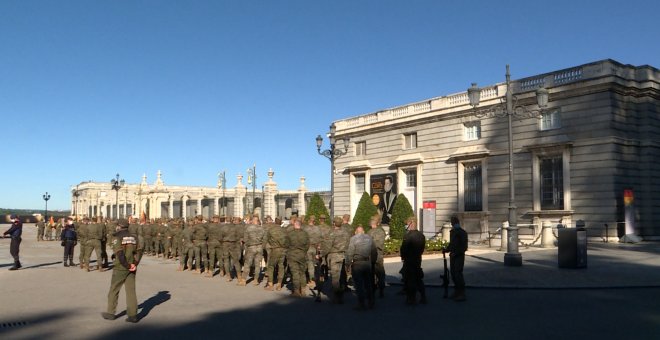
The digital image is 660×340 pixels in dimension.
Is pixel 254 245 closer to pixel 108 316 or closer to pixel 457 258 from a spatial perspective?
pixel 108 316

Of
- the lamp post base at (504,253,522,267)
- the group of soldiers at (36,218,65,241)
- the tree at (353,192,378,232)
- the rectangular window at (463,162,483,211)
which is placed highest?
the rectangular window at (463,162,483,211)

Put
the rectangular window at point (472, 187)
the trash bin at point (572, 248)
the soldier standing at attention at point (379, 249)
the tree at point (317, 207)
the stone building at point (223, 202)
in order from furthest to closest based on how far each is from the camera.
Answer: the stone building at point (223, 202) → the tree at point (317, 207) → the rectangular window at point (472, 187) → the trash bin at point (572, 248) → the soldier standing at attention at point (379, 249)

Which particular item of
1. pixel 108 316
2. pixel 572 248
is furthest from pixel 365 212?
pixel 108 316

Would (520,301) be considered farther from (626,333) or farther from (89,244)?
(89,244)

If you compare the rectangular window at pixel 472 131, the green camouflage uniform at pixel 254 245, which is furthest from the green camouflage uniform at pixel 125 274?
the rectangular window at pixel 472 131

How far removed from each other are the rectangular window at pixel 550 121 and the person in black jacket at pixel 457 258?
789 inches

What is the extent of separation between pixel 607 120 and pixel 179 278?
21.6 metres

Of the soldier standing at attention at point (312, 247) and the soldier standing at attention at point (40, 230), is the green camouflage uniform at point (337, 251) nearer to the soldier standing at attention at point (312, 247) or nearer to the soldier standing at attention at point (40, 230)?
the soldier standing at attention at point (312, 247)

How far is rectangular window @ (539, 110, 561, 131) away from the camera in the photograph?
2970 cm

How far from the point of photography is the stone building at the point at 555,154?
2753 centimetres

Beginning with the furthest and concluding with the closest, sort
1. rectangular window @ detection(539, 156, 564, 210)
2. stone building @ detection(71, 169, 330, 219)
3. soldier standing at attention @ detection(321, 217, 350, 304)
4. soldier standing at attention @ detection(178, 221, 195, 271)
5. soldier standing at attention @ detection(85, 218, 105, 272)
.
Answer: stone building @ detection(71, 169, 330, 219)
rectangular window @ detection(539, 156, 564, 210)
soldier standing at attention @ detection(85, 218, 105, 272)
soldier standing at attention @ detection(178, 221, 195, 271)
soldier standing at attention @ detection(321, 217, 350, 304)

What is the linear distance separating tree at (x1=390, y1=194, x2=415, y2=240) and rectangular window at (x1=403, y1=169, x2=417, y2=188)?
22.3 feet

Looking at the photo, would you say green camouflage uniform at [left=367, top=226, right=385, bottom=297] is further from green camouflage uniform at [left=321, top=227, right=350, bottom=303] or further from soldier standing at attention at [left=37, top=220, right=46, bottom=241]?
soldier standing at attention at [left=37, top=220, right=46, bottom=241]

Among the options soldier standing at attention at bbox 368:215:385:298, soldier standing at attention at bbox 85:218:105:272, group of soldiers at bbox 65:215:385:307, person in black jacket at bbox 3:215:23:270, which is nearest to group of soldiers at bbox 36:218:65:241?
person in black jacket at bbox 3:215:23:270
